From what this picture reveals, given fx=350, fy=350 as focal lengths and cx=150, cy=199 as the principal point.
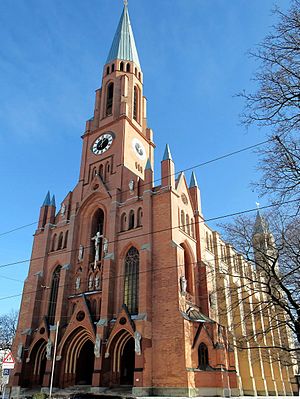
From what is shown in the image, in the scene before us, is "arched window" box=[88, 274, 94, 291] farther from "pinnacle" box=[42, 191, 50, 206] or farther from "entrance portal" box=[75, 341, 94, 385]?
"pinnacle" box=[42, 191, 50, 206]

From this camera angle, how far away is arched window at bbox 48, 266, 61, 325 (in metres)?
33.1

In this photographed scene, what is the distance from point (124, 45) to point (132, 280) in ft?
112

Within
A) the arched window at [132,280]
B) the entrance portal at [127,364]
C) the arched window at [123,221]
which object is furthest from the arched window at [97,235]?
the entrance portal at [127,364]

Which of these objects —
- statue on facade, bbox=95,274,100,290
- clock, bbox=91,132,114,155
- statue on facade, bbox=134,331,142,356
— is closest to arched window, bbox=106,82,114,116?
clock, bbox=91,132,114,155

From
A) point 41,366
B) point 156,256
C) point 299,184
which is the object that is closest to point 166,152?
point 156,256


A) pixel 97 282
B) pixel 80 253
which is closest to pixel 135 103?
pixel 80 253

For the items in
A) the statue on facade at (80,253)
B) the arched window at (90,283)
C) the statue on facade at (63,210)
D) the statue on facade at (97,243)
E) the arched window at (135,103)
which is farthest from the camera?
the arched window at (135,103)

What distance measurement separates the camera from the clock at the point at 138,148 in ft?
130

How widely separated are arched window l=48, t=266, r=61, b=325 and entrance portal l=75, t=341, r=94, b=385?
4459 millimetres

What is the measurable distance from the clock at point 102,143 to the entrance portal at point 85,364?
20287mm

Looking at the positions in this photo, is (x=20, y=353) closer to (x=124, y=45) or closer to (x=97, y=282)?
(x=97, y=282)

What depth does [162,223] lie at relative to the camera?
29469 millimetres

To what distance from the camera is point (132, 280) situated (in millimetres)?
29406

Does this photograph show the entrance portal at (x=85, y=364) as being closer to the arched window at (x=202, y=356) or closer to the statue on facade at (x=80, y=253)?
the statue on facade at (x=80, y=253)
